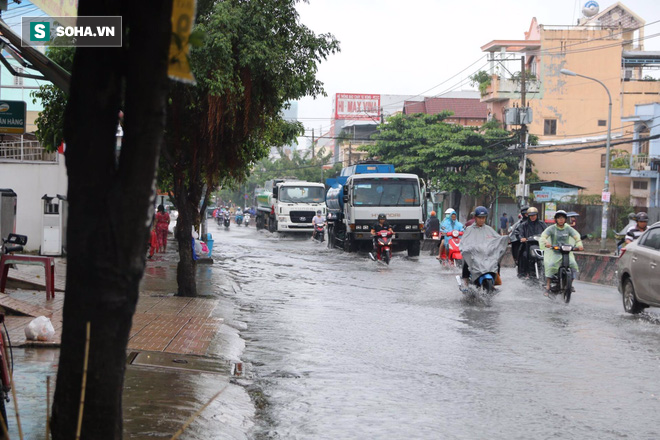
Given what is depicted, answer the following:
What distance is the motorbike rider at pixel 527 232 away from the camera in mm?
17078

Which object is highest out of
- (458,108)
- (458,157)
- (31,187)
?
(458,108)

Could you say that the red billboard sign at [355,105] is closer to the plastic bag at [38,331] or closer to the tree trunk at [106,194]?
the plastic bag at [38,331]

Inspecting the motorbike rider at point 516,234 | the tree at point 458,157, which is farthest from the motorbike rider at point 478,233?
the tree at point 458,157

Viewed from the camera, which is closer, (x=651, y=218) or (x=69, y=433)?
(x=69, y=433)

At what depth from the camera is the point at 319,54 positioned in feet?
42.6

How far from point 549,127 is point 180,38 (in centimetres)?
5479

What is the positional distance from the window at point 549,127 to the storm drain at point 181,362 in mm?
49967

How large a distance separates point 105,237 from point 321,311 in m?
10.4

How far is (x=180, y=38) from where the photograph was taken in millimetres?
3195

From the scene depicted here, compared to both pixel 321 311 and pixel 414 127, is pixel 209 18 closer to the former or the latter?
pixel 321 311

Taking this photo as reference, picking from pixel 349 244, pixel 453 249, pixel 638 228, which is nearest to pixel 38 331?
pixel 638 228

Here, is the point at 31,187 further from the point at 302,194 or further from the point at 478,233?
the point at 302,194

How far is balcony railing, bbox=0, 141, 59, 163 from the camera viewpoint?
24.7m

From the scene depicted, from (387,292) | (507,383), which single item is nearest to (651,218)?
(387,292)
